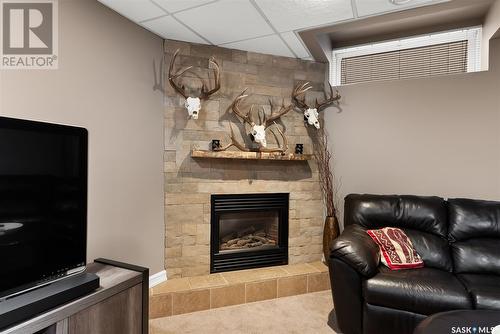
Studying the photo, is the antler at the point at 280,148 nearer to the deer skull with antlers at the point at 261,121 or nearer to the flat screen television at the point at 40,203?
the deer skull with antlers at the point at 261,121

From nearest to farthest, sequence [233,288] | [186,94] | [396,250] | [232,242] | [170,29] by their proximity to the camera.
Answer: [396,250], [170,29], [233,288], [186,94], [232,242]

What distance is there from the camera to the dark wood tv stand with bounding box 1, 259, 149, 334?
1.29m

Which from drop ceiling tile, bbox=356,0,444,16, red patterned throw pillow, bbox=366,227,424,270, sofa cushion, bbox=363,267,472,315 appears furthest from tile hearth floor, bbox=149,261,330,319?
drop ceiling tile, bbox=356,0,444,16

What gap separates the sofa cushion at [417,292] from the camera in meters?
1.85

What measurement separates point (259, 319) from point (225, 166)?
4.75ft

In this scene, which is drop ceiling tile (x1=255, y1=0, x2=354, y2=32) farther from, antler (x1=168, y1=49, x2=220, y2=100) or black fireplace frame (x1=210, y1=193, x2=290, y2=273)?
black fireplace frame (x1=210, y1=193, x2=290, y2=273)

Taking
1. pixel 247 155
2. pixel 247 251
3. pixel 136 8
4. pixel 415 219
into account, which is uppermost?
pixel 136 8

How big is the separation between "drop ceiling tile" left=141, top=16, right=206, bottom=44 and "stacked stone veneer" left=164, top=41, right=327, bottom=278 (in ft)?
0.27

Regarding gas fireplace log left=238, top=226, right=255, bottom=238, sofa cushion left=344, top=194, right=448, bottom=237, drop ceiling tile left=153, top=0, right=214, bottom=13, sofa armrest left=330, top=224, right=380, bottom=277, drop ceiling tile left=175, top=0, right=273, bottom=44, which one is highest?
drop ceiling tile left=175, top=0, right=273, bottom=44

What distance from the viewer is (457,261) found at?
236cm

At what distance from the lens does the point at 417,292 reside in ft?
6.24

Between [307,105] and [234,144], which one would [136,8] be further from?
[307,105]

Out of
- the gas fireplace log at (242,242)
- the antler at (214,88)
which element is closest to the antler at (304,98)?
the antler at (214,88)

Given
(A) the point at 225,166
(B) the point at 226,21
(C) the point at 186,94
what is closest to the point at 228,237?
(A) the point at 225,166
